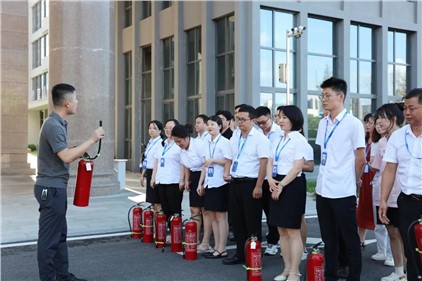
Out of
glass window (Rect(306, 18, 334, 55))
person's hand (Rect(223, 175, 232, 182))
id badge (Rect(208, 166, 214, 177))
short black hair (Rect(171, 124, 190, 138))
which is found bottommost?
person's hand (Rect(223, 175, 232, 182))

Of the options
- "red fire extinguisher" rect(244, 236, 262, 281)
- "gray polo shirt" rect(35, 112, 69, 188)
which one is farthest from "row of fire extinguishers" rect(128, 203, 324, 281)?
"gray polo shirt" rect(35, 112, 69, 188)

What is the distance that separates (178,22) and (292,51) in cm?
557

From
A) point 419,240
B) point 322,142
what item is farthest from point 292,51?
point 419,240

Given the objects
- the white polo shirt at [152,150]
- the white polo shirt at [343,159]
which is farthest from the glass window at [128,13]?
the white polo shirt at [343,159]

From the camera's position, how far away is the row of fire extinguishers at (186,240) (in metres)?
5.10

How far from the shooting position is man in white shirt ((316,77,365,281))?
505 centimetres

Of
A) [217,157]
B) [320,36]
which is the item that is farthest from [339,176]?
[320,36]

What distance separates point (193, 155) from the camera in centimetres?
747

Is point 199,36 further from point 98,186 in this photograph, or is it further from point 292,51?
point 98,186

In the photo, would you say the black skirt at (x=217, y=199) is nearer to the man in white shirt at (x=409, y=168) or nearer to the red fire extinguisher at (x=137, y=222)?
the red fire extinguisher at (x=137, y=222)

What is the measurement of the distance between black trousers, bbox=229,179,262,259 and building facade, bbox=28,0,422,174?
458 inches

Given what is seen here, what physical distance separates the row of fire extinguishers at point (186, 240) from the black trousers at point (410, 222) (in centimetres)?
89

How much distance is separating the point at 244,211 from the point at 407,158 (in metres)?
2.39

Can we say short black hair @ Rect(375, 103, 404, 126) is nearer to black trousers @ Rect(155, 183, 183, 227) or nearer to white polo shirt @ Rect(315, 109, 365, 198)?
white polo shirt @ Rect(315, 109, 365, 198)
